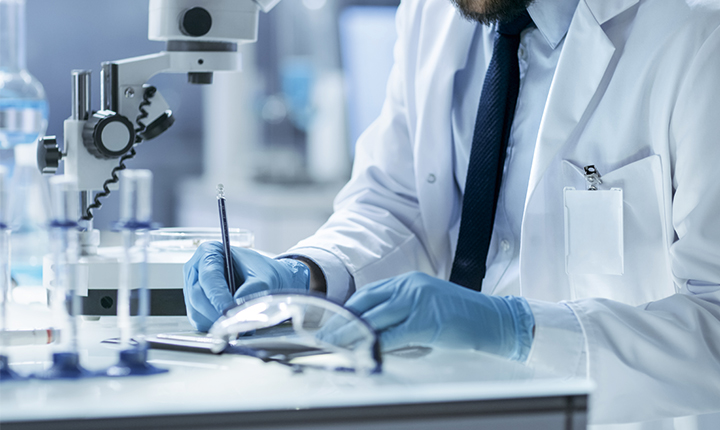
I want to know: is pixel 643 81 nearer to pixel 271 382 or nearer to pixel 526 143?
pixel 526 143

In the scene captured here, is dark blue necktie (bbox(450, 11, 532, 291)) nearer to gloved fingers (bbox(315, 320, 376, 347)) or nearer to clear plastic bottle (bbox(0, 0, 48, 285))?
gloved fingers (bbox(315, 320, 376, 347))

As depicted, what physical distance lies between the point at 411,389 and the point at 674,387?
46 cm

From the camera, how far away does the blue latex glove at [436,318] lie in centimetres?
87

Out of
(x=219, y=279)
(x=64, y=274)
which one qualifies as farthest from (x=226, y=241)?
(x=64, y=274)

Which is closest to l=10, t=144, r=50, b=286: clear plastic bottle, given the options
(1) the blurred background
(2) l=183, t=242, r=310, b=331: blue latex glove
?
(2) l=183, t=242, r=310, b=331: blue latex glove

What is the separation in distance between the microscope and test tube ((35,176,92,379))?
0.21 m

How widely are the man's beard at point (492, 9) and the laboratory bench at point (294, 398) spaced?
75cm

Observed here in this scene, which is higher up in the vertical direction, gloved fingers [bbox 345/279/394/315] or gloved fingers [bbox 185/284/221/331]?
gloved fingers [bbox 345/279/394/315]

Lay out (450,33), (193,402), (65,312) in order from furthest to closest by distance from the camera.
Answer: (450,33) < (65,312) < (193,402)

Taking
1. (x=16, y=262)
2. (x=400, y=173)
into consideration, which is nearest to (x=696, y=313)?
(x=400, y=173)

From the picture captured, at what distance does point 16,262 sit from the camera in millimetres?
1475

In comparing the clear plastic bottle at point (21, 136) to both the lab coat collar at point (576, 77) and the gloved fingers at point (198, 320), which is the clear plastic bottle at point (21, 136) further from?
the lab coat collar at point (576, 77)

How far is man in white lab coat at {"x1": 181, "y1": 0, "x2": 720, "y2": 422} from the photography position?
37.2 inches

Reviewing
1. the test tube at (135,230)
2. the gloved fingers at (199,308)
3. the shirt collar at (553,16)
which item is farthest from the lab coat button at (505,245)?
the test tube at (135,230)
